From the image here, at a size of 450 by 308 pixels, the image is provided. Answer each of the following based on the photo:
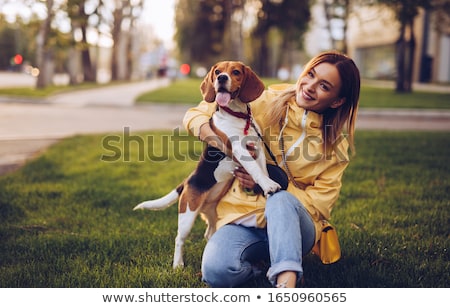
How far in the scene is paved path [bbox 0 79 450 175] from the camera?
791 centimetres

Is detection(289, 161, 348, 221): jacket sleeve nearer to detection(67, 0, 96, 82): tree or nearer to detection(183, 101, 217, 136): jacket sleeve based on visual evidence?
detection(183, 101, 217, 136): jacket sleeve

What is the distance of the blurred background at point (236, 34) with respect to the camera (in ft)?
66.2

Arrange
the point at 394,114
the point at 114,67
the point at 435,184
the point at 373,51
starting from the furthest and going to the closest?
the point at 373,51
the point at 114,67
the point at 394,114
the point at 435,184

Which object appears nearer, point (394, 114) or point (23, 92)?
point (394, 114)

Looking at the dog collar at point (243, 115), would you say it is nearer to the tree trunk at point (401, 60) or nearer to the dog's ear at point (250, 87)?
the dog's ear at point (250, 87)

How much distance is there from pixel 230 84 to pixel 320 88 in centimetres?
53

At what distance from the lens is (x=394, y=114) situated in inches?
531

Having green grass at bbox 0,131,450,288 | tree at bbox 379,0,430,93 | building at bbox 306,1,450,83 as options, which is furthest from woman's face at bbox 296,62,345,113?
building at bbox 306,1,450,83

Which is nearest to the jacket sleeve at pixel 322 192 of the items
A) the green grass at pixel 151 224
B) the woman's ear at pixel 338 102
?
the woman's ear at pixel 338 102
